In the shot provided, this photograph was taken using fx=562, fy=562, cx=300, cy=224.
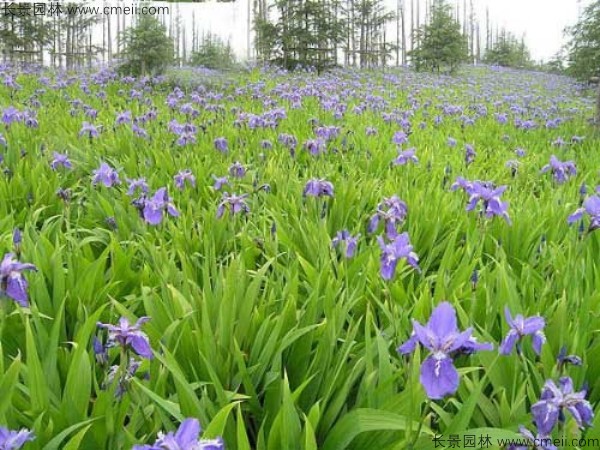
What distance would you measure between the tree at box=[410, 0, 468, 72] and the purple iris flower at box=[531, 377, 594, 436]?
69.3ft

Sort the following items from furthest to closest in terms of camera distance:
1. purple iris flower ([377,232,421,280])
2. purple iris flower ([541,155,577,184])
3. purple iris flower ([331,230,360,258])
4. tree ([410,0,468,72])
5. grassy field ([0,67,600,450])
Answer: tree ([410,0,468,72])
purple iris flower ([541,155,577,184])
purple iris flower ([331,230,360,258])
purple iris flower ([377,232,421,280])
grassy field ([0,67,600,450])

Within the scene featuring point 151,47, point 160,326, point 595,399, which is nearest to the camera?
point 595,399

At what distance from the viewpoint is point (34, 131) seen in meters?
5.11

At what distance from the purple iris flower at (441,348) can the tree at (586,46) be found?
12.5 m

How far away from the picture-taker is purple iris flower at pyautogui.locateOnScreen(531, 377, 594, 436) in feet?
3.56

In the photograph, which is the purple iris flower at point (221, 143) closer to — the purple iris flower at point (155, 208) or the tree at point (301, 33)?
the purple iris flower at point (155, 208)

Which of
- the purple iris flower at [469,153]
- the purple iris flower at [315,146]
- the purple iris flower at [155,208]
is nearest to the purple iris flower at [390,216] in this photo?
the purple iris flower at [155,208]

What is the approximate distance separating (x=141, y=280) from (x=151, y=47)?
942 centimetres

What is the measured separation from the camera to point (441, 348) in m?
1.09

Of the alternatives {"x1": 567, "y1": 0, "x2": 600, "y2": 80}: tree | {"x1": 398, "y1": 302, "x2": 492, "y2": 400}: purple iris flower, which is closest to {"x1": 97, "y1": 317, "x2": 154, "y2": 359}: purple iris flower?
{"x1": 398, "y1": 302, "x2": 492, "y2": 400}: purple iris flower

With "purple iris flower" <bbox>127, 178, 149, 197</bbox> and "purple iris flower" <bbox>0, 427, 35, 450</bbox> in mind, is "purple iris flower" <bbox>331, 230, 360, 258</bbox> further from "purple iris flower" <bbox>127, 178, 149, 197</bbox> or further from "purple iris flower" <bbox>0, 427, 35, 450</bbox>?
"purple iris flower" <bbox>0, 427, 35, 450</bbox>

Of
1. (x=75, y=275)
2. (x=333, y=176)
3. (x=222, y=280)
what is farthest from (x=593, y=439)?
(x=333, y=176)

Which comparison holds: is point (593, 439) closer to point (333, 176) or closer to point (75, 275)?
point (75, 275)

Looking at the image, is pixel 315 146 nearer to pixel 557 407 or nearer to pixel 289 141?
pixel 289 141
